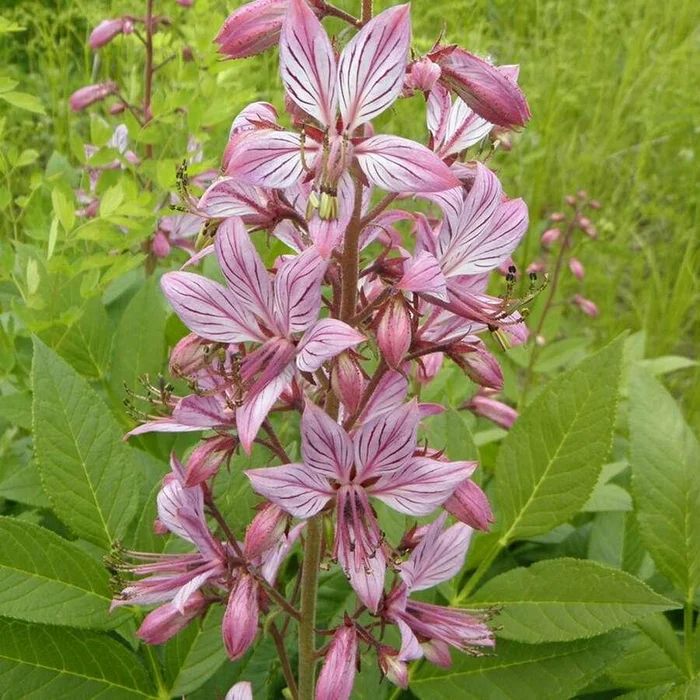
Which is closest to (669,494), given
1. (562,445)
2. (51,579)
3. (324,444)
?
(562,445)

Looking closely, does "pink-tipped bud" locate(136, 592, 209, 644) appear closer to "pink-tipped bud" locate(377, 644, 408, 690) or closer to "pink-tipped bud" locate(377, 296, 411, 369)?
"pink-tipped bud" locate(377, 644, 408, 690)

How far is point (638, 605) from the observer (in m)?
1.40

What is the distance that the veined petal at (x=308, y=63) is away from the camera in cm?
105

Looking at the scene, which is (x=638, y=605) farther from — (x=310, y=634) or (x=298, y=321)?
(x=298, y=321)

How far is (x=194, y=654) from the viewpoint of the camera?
152 cm

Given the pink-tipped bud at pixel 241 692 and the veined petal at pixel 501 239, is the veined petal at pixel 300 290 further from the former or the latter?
the pink-tipped bud at pixel 241 692

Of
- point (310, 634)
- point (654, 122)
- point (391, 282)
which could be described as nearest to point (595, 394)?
point (391, 282)

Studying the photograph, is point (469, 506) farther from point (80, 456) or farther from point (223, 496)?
point (80, 456)

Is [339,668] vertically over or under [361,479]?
under

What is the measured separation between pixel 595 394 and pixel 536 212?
8.38 ft

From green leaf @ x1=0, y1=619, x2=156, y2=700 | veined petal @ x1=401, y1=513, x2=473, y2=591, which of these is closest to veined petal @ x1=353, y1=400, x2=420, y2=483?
veined petal @ x1=401, y1=513, x2=473, y2=591

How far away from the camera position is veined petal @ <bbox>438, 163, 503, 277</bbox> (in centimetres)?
119

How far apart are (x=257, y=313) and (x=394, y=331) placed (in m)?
0.21

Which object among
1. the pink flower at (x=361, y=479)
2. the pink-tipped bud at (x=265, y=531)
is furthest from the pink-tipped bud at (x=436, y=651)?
the pink-tipped bud at (x=265, y=531)
